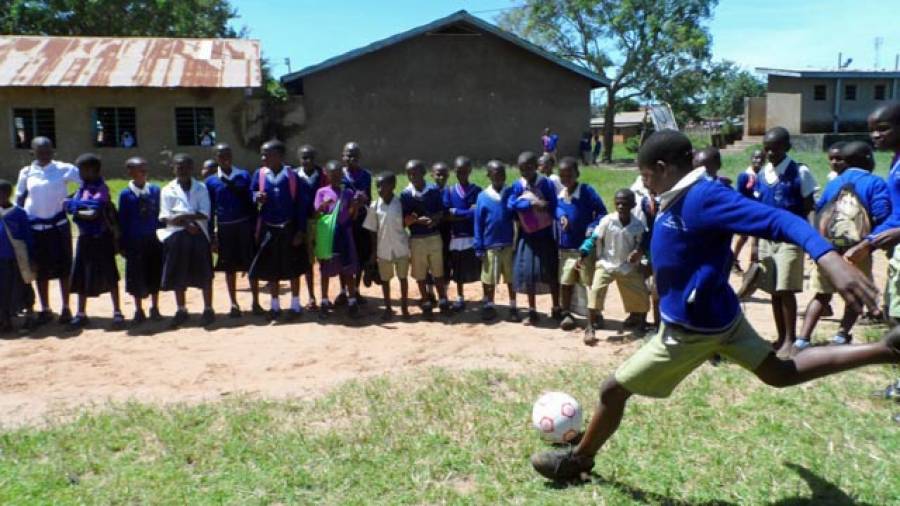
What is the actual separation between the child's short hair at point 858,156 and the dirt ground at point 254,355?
1589 mm

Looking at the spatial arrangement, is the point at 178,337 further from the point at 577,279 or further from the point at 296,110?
the point at 296,110

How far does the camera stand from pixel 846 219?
567 cm

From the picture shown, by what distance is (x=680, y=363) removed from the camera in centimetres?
320

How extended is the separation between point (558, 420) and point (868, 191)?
3.10 metres

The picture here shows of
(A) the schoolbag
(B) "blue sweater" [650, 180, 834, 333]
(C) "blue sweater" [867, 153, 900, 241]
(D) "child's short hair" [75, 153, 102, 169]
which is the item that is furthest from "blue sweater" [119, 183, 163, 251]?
(C) "blue sweater" [867, 153, 900, 241]

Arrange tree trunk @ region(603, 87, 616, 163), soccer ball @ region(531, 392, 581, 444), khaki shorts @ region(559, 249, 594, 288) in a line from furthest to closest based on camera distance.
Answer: tree trunk @ region(603, 87, 616, 163) < khaki shorts @ region(559, 249, 594, 288) < soccer ball @ region(531, 392, 581, 444)

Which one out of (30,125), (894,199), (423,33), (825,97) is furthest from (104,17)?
(894,199)

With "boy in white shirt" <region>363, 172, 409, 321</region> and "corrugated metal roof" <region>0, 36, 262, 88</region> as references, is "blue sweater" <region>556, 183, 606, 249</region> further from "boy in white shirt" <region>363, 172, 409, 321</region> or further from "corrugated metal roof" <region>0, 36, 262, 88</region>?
"corrugated metal roof" <region>0, 36, 262, 88</region>

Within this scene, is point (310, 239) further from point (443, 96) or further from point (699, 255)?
point (443, 96)

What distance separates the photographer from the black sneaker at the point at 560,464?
354 centimetres

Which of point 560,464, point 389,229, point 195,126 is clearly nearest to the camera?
point 560,464

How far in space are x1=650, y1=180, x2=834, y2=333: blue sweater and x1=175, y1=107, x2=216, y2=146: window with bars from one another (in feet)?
63.8

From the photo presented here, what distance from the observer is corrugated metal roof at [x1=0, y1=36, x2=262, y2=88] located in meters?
19.2

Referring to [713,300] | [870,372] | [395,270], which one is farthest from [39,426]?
[870,372]
